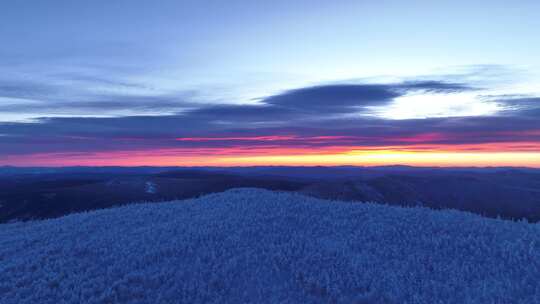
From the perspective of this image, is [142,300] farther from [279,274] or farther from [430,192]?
[430,192]

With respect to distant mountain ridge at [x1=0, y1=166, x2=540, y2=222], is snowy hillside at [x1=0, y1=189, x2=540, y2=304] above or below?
above

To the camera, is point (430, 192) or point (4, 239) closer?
point (4, 239)

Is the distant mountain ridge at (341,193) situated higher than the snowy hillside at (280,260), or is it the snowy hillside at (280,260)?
the snowy hillside at (280,260)

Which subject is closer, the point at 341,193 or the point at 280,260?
the point at 280,260

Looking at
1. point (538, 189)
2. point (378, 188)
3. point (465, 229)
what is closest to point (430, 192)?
point (378, 188)

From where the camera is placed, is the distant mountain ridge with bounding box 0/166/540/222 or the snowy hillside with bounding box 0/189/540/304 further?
the distant mountain ridge with bounding box 0/166/540/222

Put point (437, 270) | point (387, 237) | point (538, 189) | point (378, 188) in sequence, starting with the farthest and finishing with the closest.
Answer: point (538, 189) → point (378, 188) → point (387, 237) → point (437, 270)

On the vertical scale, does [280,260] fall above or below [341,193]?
above

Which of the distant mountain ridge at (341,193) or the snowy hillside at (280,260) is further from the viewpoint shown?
the distant mountain ridge at (341,193)
